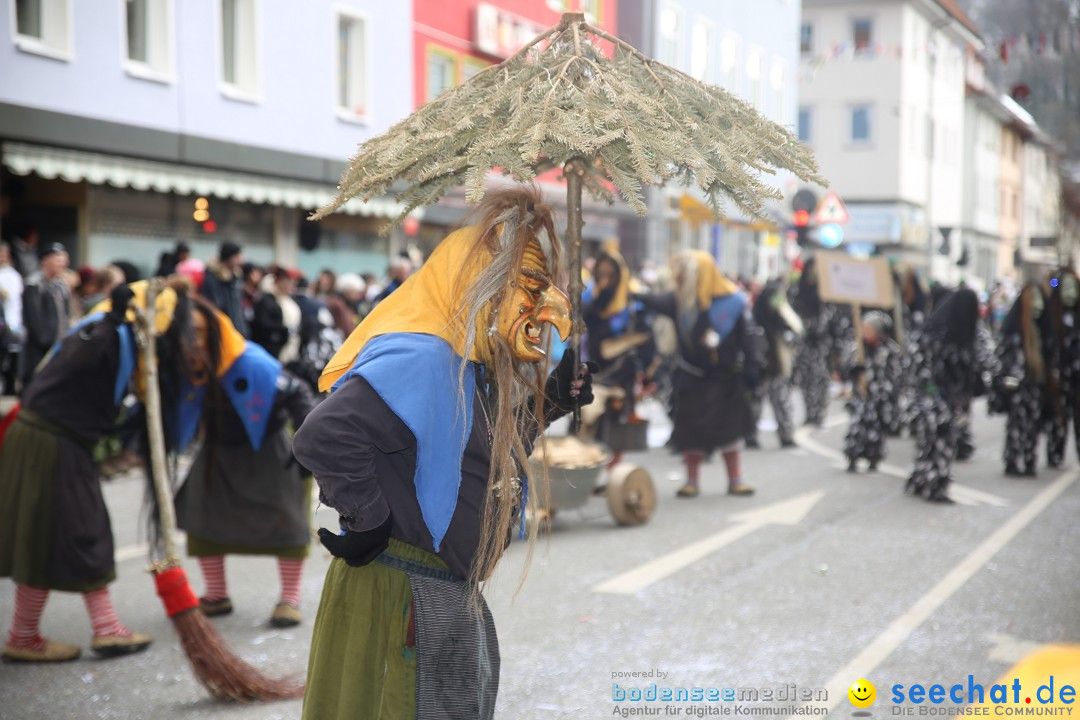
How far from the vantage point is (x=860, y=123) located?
39.3m

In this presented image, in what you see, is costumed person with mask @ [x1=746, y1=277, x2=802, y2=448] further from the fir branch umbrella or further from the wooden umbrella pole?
the fir branch umbrella

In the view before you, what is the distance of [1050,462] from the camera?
11039 mm

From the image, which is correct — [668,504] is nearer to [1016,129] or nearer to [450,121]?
[450,121]

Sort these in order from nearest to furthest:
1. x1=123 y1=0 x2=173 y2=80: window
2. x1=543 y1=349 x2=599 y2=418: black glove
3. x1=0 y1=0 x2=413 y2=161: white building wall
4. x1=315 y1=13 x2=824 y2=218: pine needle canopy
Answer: x1=315 y1=13 x2=824 y2=218: pine needle canopy → x1=543 y1=349 x2=599 y2=418: black glove → x1=0 y1=0 x2=413 y2=161: white building wall → x1=123 y1=0 x2=173 y2=80: window

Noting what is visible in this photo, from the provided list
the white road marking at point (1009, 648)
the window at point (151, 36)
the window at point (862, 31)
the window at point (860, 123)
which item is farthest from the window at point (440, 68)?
the window at point (862, 31)

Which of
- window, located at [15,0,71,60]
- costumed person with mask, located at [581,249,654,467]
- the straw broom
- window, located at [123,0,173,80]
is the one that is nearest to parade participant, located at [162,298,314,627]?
the straw broom

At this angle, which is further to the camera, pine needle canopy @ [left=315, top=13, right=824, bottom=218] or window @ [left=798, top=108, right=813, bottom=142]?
window @ [left=798, top=108, right=813, bottom=142]

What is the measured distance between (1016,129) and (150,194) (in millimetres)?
50913

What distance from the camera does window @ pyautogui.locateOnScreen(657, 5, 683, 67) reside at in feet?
91.8

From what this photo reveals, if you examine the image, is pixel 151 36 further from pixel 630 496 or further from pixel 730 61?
pixel 730 61

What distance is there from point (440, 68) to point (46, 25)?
8.57 meters

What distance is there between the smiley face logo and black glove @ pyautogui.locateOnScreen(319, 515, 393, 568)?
2.54 metres

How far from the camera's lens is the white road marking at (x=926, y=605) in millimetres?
4887

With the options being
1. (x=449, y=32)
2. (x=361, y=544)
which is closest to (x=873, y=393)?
(x=361, y=544)
